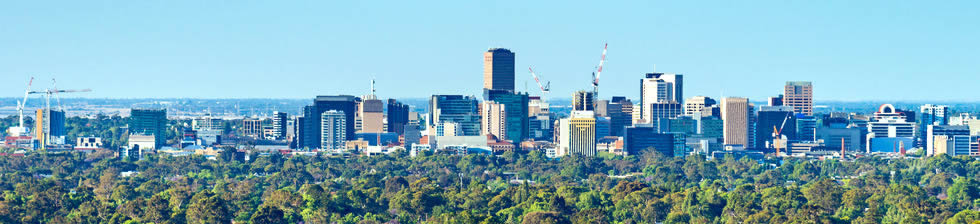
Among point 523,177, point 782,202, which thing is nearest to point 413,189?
point 782,202

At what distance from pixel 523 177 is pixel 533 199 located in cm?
5244

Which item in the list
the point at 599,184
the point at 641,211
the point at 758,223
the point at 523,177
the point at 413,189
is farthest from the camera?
the point at 523,177

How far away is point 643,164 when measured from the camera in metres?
184

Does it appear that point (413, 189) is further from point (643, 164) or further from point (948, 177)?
point (643, 164)

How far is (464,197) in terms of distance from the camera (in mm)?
110062

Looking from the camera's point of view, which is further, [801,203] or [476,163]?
Result: [476,163]

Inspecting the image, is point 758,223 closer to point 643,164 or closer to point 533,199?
point 533,199

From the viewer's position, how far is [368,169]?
166375mm

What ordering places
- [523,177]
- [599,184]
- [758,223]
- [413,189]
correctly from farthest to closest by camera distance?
[523,177] < [599,184] < [413,189] < [758,223]

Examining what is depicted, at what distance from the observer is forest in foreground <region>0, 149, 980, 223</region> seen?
319ft

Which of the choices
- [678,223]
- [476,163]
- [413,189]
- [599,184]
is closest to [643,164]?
[476,163]

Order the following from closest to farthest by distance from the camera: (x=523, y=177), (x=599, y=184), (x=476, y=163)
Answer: (x=599, y=184)
(x=523, y=177)
(x=476, y=163)

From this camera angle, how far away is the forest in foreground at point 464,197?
97375mm

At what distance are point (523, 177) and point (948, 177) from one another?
33.0 metres
